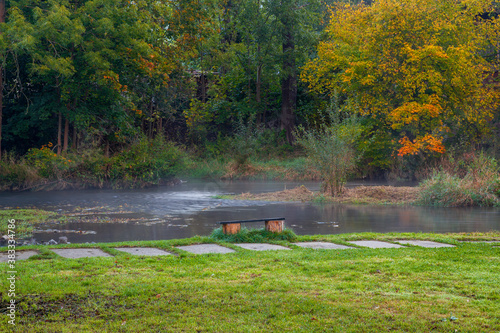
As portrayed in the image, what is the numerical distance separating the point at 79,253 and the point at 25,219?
6.16m

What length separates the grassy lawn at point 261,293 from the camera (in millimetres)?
4504

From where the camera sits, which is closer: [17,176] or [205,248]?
[205,248]

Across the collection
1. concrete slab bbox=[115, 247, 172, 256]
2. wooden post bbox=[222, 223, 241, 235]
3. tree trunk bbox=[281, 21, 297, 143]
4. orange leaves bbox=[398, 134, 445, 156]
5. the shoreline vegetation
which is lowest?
concrete slab bbox=[115, 247, 172, 256]

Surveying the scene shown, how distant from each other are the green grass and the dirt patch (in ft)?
25.3

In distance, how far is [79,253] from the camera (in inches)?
311

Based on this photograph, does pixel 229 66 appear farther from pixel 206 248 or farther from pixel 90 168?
pixel 206 248

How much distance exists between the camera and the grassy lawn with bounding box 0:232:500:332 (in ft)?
14.8

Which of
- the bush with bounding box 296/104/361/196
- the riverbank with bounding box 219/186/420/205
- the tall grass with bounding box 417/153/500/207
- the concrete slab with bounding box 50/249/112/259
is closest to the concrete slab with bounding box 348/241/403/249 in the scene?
the concrete slab with bounding box 50/249/112/259

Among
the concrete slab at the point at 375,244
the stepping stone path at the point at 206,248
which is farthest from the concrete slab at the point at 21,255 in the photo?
the concrete slab at the point at 375,244

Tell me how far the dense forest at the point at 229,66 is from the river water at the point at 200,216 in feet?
12.1

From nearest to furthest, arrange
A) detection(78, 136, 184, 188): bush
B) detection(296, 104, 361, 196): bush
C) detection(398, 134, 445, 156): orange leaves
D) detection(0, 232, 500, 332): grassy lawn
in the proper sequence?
detection(0, 232, 500, 332): grassy lawn
detection(296, 104, 361, 196): bush
detection(78, 136, 184, 188): bush
detection(398, 134, 445, 156): orange leaves

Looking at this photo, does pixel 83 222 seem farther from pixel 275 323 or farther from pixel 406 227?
pixel 275 323

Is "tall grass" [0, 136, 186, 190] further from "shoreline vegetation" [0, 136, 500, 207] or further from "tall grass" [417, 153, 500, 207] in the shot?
"tall grass" [417, 153, 500, 207]

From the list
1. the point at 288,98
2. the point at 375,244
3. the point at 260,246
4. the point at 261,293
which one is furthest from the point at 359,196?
the point at 288,98
